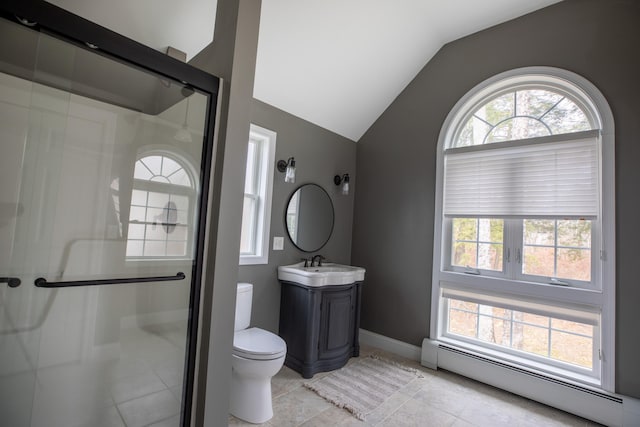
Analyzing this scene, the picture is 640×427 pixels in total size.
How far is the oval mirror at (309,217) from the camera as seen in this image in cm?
290

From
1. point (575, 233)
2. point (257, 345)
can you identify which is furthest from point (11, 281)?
point (575, 233)

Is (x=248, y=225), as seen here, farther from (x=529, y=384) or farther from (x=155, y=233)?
(x=529, y=384)

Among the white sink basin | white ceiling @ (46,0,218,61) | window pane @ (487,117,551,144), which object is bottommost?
the white sink basin

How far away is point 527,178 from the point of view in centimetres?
247

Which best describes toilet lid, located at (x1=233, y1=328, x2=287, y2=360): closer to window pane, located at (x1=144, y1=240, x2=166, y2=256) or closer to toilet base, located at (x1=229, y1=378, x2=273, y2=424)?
toilet base, located at (x1=229, y1=378, x2=273, y2=424)

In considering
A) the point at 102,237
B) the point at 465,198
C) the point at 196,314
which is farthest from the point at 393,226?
the point at 102,237

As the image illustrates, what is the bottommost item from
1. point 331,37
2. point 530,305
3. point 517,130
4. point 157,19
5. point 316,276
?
point 530,305

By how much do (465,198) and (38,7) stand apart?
9.64 feet

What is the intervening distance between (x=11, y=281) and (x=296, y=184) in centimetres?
209

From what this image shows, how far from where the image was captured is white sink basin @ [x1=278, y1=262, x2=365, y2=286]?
249 cm

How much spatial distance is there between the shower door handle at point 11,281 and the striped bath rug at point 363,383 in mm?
1863

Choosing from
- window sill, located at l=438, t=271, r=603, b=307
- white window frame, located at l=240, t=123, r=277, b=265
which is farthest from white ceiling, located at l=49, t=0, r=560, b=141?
window sill, located at l=438, t=271, r=603, b=307

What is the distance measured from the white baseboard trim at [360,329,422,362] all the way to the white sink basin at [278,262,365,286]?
0.75 meters

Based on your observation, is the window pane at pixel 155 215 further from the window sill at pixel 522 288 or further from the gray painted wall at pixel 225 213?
the window sill at pixel 522 288
